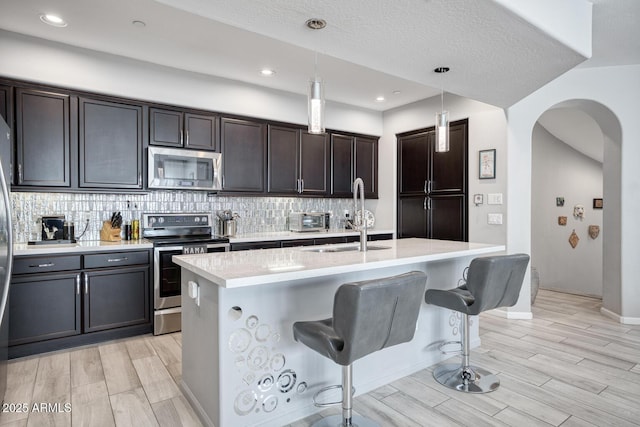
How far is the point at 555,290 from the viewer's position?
555 centimetres

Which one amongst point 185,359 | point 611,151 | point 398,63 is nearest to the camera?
point 185,359

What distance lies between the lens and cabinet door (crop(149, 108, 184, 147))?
379 cm

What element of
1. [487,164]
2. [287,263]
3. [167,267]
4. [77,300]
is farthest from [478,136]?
[77,300]

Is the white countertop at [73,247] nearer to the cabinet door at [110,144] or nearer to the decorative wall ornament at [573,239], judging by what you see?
the cabinet door at [110,144]

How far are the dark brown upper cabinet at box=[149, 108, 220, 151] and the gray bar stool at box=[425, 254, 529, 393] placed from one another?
2885 mm

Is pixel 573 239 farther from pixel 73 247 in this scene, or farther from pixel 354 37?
pixel 73 247

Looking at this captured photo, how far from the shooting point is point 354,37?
231cm

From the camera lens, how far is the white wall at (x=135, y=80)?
3.17m

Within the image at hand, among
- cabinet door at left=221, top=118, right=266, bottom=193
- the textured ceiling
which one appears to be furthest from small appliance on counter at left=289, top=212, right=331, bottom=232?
the textured ceiling

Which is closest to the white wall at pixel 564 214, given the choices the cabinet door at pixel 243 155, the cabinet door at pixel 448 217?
the cabinet door at pixel 448 217

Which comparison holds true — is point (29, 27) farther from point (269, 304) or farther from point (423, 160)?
point (423, 160)

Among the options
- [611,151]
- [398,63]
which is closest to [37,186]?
[398,63]

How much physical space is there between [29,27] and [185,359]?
298 centimetres

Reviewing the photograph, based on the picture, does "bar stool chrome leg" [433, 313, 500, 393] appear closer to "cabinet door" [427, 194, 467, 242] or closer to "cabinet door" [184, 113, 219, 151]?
"cabinet door" [427, 194, 467, 242]
